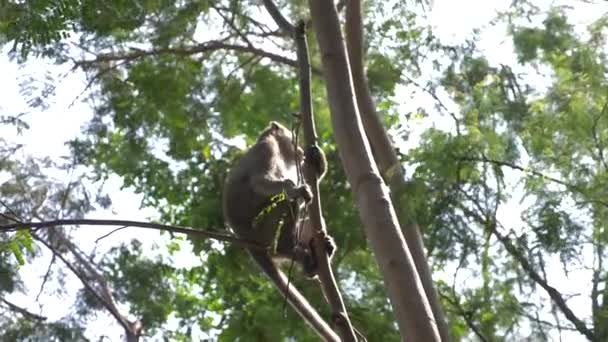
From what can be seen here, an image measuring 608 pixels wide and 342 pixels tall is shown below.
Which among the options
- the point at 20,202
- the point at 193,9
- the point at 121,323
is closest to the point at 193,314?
the point at 121,323

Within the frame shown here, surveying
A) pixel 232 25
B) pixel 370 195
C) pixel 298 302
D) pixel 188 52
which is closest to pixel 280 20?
pixel 298 302

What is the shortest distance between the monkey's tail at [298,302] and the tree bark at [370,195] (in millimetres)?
1417

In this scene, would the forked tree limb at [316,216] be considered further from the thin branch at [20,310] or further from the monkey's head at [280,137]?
the thin branch at [20,310]

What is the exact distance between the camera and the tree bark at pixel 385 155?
5879 millimetres

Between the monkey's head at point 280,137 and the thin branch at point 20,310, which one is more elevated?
the monkey's head at point 280,137

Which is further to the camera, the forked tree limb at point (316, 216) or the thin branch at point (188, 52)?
the thin branch at point (188, 52)

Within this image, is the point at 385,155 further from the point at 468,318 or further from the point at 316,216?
the point at 316,216

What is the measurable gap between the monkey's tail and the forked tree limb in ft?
4.62

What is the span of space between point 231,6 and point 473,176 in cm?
361

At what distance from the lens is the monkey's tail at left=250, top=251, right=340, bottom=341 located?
265 inches

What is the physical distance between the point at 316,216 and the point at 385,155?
236cm

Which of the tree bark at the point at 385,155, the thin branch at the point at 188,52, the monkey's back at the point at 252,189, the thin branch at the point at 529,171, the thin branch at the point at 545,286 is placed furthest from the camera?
the thin branch at the point at 188,52

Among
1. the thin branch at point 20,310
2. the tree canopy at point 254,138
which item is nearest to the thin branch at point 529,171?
the tree canopy at point 254,138

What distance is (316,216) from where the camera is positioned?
443 cm
